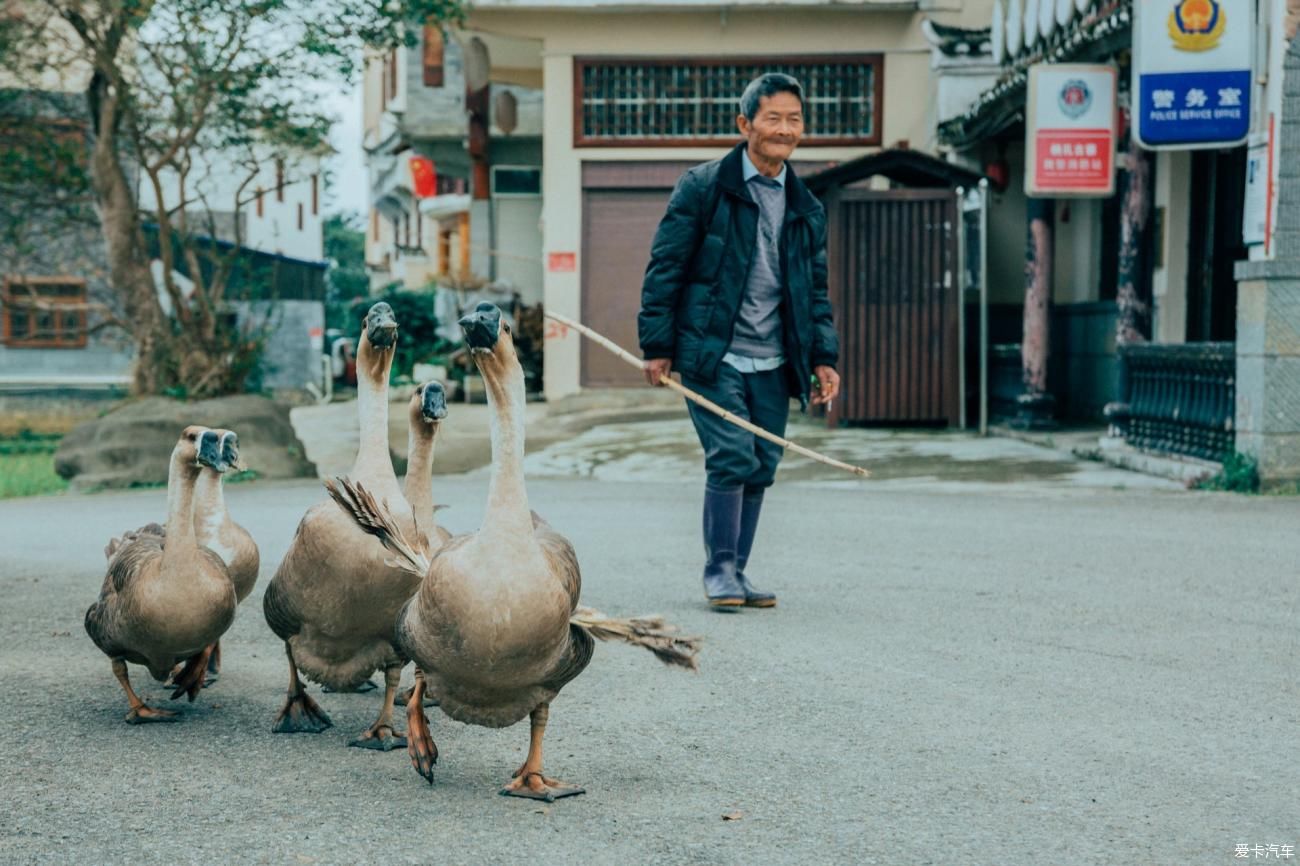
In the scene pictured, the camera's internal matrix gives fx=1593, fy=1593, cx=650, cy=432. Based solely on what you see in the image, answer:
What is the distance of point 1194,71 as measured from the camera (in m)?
10.6

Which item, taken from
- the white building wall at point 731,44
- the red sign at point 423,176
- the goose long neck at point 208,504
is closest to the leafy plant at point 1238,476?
the goose long neck at point 208,504

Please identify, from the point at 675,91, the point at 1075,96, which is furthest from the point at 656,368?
the point at 675,91

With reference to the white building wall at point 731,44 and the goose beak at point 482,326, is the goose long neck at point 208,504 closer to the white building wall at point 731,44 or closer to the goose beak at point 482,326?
the goose beak at point 482,326

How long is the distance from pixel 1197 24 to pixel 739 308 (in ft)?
18.6

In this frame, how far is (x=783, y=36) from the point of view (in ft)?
61.8

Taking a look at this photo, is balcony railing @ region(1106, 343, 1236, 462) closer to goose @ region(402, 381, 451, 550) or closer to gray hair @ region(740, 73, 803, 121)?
gray hair @ region(740, 73, 803, 121)

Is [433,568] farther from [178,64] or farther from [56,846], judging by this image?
[178,64]

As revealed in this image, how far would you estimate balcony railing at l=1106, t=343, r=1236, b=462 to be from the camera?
10.8m

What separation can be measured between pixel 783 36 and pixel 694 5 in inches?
48.0

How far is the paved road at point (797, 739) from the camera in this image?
12.1ft

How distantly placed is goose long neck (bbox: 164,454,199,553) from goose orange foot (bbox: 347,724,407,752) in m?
0.78

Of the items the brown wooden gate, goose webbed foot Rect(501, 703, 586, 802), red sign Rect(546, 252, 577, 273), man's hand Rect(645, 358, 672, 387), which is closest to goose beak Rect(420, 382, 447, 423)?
goose webbed foot Rect(501, 703, 586, 802)

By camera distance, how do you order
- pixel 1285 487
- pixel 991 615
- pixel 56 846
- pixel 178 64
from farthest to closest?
pixel 178 64, pixel 1285 487, pixel 991 615, pixel 56 846

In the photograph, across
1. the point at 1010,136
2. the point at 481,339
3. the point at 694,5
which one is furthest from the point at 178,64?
the point at 481,339
